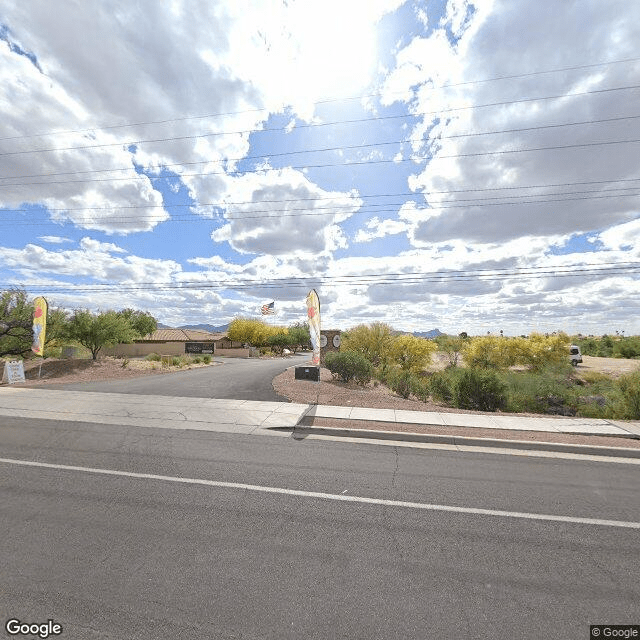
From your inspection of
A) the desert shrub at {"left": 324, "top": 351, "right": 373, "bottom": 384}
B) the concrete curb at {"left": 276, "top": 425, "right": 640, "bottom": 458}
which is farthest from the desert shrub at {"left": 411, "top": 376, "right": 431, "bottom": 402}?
the concrete curb at {"left": 276, "top": 425, "right": 640, "bottom": 458}

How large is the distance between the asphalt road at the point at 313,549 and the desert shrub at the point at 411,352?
1955 centimetres

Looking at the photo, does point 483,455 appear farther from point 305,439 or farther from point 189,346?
point 189,346

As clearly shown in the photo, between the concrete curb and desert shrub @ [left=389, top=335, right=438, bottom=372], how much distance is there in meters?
18.2

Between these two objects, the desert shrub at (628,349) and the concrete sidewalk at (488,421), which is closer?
the concrete sidewalk at (488,421)

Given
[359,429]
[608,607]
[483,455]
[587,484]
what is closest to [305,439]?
[359,429]

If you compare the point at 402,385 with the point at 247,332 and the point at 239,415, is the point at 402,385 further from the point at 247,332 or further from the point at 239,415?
the point at 247,332

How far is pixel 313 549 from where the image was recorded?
3.76 metres

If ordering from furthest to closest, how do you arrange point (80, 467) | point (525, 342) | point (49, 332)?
point (525, 342) < point (49, 332) < point (80, 467)

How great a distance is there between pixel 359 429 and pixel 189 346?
35.2 meters

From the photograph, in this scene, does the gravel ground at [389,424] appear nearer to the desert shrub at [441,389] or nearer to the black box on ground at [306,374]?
the black box on ground at [306,374]

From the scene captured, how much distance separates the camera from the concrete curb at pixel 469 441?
725 centimetres

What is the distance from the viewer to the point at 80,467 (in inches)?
239

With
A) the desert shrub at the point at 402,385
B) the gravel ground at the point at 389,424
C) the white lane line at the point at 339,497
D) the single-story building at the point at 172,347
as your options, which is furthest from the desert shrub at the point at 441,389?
the single-story building at the point at 172,347

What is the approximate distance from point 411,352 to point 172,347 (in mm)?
40503
